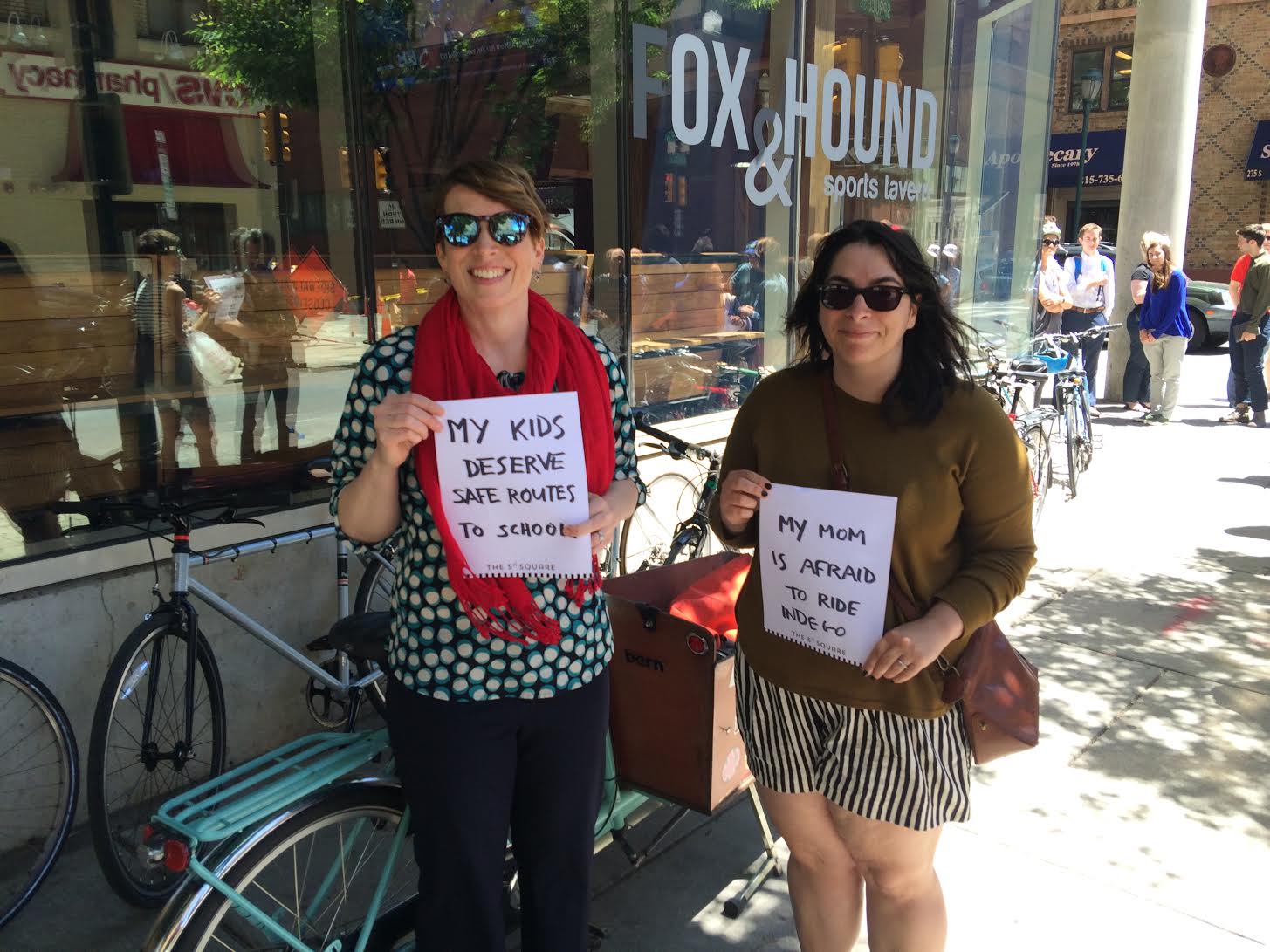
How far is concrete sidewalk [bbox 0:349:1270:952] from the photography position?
298 centimetres

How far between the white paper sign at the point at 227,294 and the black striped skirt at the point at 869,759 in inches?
135

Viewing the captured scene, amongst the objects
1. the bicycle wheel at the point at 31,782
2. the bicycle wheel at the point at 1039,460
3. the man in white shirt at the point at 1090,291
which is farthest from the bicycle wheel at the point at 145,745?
the man in white shirt at the point at 1090,291

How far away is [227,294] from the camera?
470 centimetres

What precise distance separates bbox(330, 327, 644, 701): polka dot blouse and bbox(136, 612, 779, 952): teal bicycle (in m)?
0.31

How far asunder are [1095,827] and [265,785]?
9.31 ft

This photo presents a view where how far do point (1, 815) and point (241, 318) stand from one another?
2369 mm

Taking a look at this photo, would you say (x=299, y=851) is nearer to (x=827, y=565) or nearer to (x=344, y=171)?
(x=827, y=565)

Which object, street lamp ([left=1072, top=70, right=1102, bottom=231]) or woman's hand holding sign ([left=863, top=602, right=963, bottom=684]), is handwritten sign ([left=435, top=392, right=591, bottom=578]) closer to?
woman's hand holding sign ([left=863, top=602, right=963, bottom=684])

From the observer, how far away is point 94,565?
3.45m

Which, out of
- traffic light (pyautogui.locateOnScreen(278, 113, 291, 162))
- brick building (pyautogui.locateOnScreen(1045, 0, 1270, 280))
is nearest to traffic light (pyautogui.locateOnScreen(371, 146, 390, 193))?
traffic light (pyautogui.locateOnScreen(278, 113, 291, 162))

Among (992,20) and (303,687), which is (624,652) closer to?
(303,687)

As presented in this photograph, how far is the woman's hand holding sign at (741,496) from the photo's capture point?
7.01 ft

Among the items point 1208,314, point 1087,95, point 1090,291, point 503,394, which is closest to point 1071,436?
point 1090,291

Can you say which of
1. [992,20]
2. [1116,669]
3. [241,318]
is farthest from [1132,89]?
[241,318]
